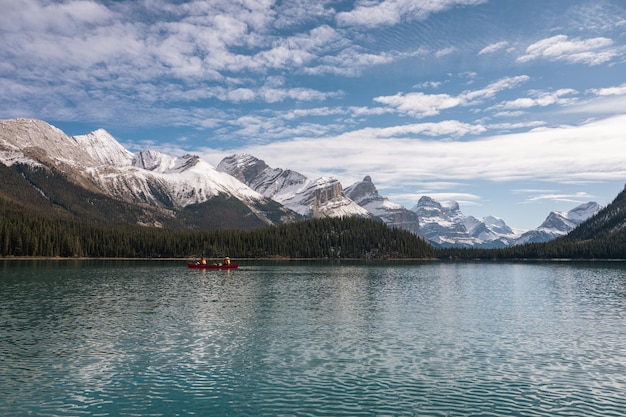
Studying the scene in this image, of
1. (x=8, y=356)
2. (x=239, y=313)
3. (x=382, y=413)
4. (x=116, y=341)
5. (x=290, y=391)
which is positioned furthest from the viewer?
(x=239, y=313)

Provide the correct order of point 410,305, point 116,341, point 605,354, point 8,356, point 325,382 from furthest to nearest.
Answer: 1. point 410,305
2. point 116,341
3. point 605,354
4. point 8,356
5. point 325,382

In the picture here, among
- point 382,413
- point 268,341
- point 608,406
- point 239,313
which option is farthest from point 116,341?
point 608,406

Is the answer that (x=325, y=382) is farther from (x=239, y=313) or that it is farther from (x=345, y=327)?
(x=239, y=313)

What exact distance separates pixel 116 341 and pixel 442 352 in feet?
117

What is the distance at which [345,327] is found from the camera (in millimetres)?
68375

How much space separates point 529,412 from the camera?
34719 millimetres

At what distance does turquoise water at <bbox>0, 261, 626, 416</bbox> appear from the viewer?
36062mm

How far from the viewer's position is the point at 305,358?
49812 mm

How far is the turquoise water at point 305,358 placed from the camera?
118 ft

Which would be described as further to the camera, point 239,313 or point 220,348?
point 239,313

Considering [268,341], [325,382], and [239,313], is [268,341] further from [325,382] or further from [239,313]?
[239,313]

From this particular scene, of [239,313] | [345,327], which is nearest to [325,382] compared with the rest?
[345,327]

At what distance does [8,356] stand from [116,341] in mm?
10831

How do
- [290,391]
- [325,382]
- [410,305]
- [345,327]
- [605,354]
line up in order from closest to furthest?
1. [290,391]
2. [325,382]
3. [605,354]
4. [345,327]
5. [410,305]
